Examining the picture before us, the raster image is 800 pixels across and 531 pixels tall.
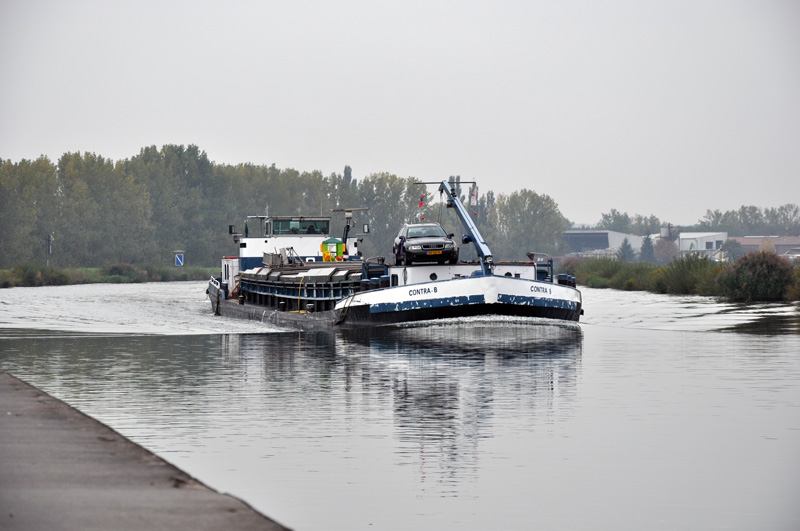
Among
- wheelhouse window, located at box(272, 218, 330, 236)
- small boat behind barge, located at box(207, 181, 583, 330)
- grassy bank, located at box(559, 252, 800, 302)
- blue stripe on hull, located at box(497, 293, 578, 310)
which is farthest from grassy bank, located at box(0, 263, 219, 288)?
blue stripe on hull, located at box(497, 293, 578, 310)

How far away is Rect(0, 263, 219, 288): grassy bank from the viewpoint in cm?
10181

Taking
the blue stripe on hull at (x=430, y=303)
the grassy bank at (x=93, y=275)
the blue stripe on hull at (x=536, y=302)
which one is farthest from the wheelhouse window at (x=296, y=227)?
the grassy bank at (x=93, y=275)

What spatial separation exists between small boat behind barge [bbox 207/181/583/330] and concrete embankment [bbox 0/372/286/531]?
2322cm

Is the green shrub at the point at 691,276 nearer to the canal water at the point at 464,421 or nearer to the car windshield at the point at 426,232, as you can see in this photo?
the car windshield at the point at 426,232

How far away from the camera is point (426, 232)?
39531 millimetres

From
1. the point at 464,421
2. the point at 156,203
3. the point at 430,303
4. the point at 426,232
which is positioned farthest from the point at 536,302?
the point at 156,203

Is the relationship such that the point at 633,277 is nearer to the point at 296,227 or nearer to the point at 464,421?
the point at 296,227

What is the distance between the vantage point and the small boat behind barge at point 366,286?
35.8m

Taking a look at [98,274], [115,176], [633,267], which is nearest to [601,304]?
[633,267]

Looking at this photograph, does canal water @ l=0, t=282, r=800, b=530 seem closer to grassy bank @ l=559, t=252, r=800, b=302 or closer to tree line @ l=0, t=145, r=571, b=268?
grassy bank @ l=559, t=252, r=800, b=302

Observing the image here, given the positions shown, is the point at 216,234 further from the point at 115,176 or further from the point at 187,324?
the point at 187,324

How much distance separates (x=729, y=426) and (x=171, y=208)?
148 metres

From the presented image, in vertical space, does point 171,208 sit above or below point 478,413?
above

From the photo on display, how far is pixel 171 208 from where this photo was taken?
520 feet
